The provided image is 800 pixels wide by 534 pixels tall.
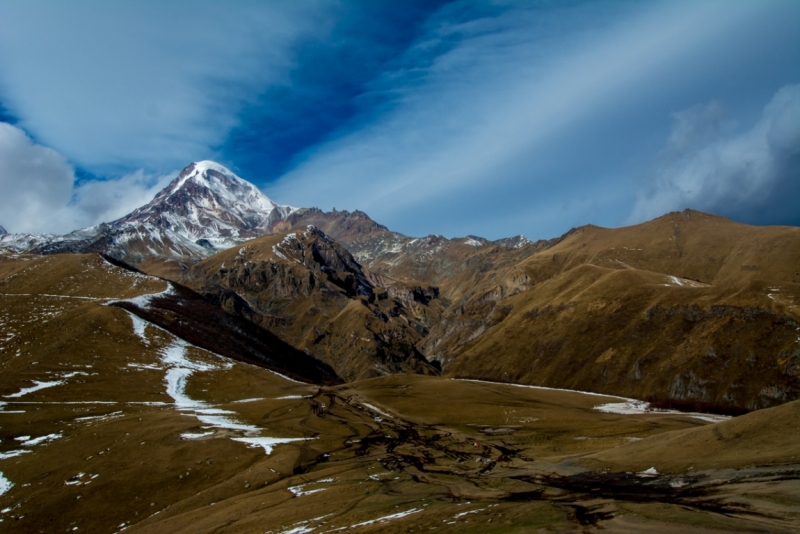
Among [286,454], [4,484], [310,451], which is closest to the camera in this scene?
[4,484]

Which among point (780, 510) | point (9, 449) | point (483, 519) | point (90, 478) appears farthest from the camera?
point (9, 449)

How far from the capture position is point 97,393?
9906 cm

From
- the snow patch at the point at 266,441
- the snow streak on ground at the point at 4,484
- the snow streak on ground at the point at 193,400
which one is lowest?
the snow patch at the point at 266,441

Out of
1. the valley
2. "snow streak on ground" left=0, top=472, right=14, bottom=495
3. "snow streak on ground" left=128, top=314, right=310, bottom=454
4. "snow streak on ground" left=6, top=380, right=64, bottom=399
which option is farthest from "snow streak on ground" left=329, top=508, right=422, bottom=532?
"snow streak on ground" left=6, top=380, right=64, bottom=399

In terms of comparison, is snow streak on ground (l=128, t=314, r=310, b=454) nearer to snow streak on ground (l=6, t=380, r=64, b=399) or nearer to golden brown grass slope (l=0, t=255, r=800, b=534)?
golden brown grass slope (l=0, t=255, r=800, b=534)

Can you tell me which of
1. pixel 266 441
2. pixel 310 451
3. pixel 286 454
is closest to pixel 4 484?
pixel 266 441

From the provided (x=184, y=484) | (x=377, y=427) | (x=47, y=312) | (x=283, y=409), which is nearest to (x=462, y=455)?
(x=377, y=427)

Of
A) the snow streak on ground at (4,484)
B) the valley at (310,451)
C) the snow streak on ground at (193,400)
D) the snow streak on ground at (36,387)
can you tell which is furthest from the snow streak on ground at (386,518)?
the snow streak on ground at (36,387)

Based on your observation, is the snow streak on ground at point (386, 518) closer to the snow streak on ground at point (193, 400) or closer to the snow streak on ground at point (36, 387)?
the snow streak on ground at point (193, 400)

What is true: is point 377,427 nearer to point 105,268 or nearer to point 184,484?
point 184,484

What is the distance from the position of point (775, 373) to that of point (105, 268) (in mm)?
272257

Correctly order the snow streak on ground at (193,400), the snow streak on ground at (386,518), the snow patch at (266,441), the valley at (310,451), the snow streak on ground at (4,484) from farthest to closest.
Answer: the snow streak on ground at (193,400)
the snow patch at (266,441)
the snow streak on ground at (4,484)
the snow streak on ground at (386,518)
the valley at (310,451)

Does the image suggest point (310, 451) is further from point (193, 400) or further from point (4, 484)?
point (193, 400)

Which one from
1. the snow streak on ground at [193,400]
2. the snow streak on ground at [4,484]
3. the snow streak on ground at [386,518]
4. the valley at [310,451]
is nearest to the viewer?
the valley at [310,451]
